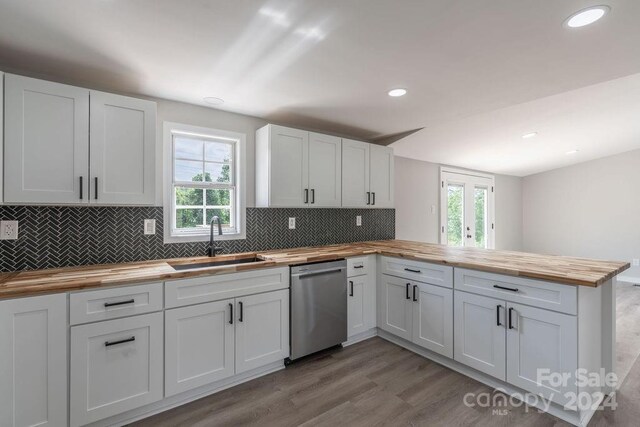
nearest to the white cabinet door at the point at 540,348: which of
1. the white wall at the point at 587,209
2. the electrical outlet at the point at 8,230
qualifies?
the electrical outlet at the point at 8,230

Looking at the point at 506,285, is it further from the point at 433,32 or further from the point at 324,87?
the point at 324,87

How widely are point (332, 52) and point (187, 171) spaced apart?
63.9 inches

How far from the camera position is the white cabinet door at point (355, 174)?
10.8 feet

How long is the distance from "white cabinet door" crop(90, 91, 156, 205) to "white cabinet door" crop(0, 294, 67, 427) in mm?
716

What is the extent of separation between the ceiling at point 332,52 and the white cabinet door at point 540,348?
1.64 meters

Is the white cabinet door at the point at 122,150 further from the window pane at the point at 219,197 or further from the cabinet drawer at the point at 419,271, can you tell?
the cabinet drawer at the point at 419,271

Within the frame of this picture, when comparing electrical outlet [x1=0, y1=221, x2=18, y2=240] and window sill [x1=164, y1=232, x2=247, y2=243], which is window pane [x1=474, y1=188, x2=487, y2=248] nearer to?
window sill [x1=164, y1=232, x2=247, y2=243]

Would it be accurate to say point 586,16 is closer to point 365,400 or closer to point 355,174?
point 355,174

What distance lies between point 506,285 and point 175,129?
2813 millimetres

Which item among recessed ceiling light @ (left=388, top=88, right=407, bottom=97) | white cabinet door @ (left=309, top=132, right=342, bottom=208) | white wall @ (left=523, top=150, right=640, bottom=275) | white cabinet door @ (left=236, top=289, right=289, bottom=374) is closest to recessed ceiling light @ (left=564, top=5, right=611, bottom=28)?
recessed ceiling light @ (left=388, top=88, right=407, bottom=97)

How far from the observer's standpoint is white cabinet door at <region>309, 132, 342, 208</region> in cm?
302

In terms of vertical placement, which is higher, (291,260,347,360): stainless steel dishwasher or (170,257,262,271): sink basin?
(170,257,262,271): sink basin

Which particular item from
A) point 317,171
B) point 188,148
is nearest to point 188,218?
point 188,148

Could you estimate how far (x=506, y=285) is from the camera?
2.04 meters
